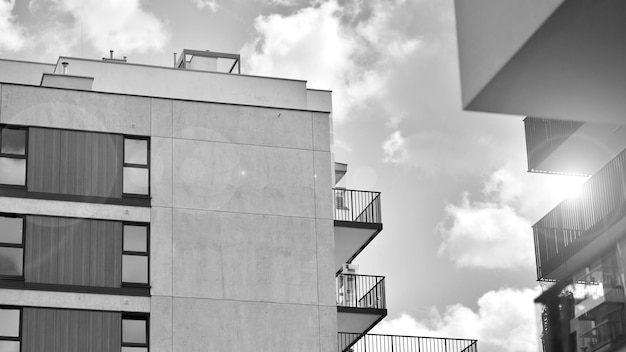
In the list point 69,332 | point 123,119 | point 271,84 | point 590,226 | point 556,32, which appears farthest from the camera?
point 271,84

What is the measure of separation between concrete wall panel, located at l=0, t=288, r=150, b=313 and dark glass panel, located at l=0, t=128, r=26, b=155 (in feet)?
13.1

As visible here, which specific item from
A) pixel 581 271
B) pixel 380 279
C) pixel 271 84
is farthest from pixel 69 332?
pixel 581 271

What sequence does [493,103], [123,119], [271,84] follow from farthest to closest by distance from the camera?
[271,84] < [123,119] < [493,103]

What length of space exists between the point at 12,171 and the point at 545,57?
1083 inches

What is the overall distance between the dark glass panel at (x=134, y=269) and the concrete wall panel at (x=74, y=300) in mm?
549

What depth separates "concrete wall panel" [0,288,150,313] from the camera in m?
31.2

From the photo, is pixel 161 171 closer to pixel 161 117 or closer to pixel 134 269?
pixel 161 117

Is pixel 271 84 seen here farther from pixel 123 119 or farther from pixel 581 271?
pixel 581 271

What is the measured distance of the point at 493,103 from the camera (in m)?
7.42

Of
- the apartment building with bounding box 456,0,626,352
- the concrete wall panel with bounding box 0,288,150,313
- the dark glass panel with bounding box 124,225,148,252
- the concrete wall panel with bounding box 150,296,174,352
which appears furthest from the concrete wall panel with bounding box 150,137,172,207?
the apartment building with bounding box 456,0,626,352

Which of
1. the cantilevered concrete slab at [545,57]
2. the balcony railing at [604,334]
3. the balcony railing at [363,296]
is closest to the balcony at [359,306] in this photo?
the balcony railing at [363,296]

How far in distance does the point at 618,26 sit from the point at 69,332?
26331 mm

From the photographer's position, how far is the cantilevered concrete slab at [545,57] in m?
6.64

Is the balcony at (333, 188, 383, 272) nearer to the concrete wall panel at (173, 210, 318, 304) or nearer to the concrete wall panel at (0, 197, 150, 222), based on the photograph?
the concrete wall panel at (173, 210, 318, 304)
